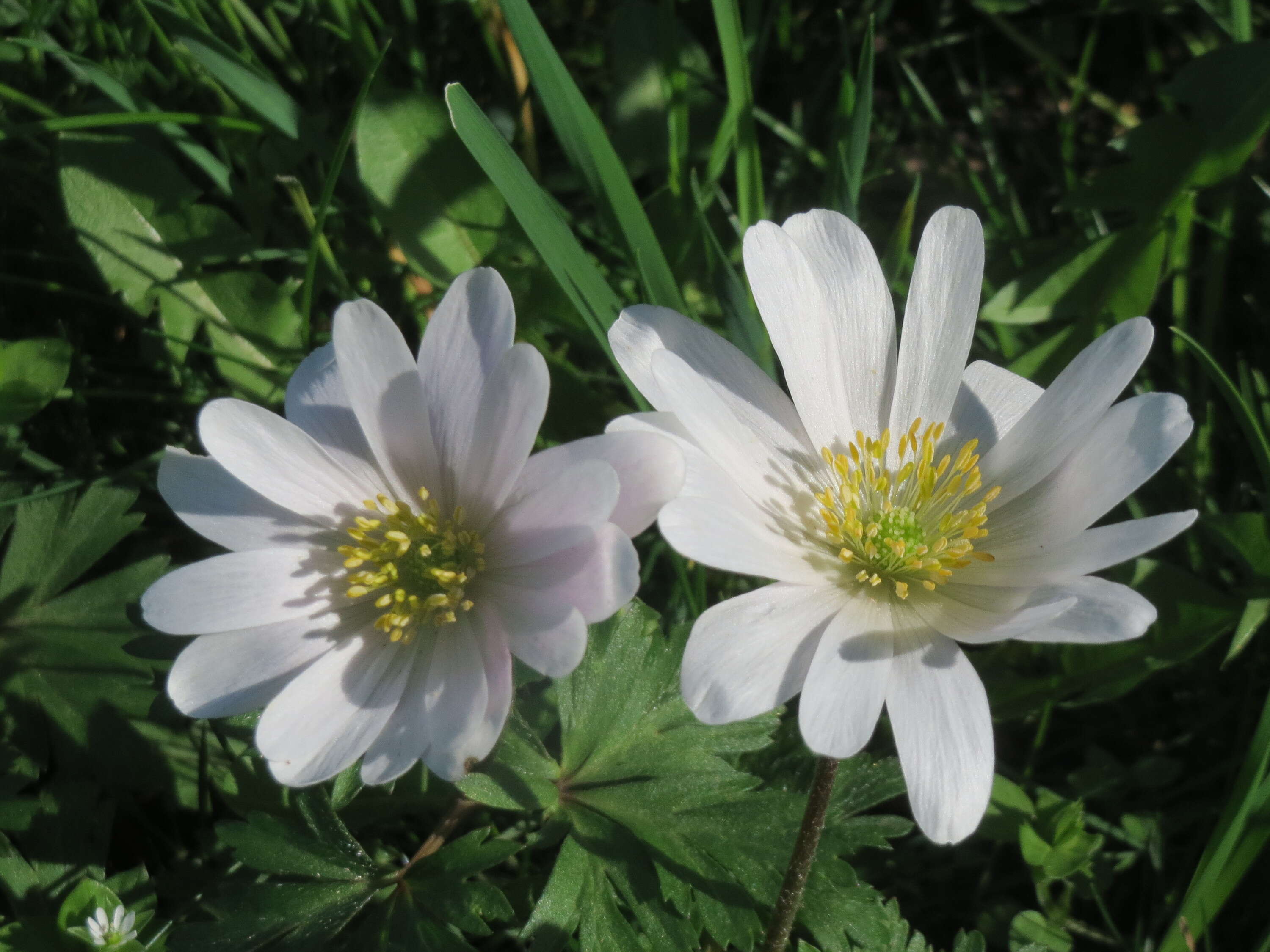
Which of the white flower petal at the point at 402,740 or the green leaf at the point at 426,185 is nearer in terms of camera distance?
the white flower petal at the point at 402,740

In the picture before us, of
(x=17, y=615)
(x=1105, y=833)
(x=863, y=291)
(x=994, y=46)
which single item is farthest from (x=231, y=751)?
(x=994, y=46)

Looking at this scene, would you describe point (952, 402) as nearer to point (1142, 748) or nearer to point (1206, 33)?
point (1142, 748)

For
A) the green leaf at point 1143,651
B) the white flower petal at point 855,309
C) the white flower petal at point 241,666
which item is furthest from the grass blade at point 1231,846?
the white flower petal at point 241,666

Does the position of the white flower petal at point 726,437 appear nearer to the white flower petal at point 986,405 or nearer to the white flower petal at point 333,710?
the white flower petal at point 986,405

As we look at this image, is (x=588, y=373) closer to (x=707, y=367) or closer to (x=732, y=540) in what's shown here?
Answer: (x=707, y=367)

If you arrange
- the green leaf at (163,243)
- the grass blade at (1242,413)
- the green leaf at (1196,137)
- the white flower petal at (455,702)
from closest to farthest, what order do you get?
1. the white flower petal at (455,702)
2. the grass blade at (1242,413)
3. the green leaf at (1196,137)
4. the green leaf at (163,243)

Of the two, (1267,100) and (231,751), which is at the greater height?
(1267,100)

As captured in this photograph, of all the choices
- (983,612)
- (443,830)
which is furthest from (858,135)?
(443,830)
